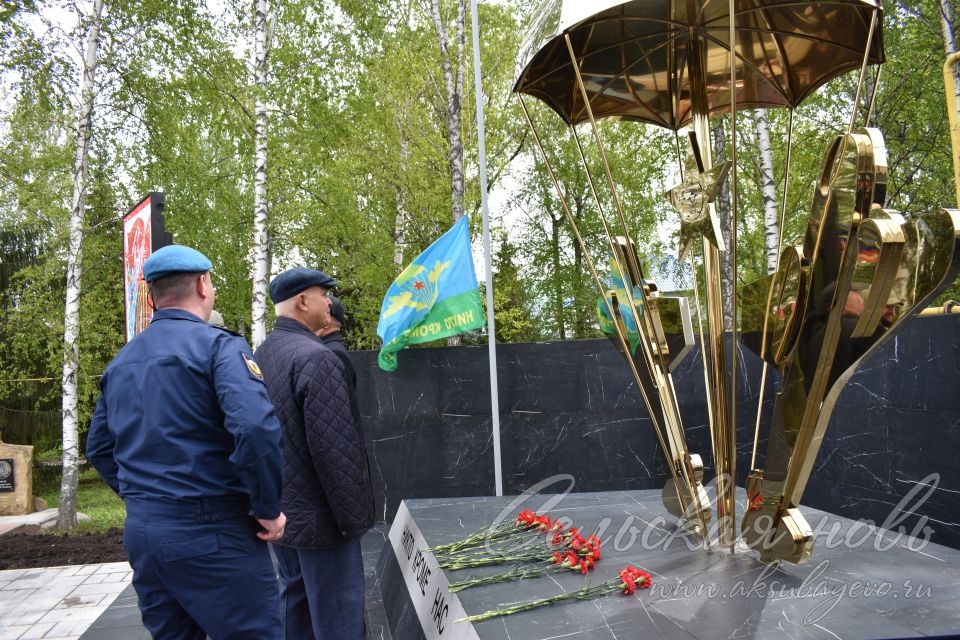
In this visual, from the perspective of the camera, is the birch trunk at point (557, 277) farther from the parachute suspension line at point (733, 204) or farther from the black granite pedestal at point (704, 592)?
the parachute suspension line at point (733, 204)

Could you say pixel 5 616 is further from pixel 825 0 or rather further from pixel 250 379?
pixel 825 0

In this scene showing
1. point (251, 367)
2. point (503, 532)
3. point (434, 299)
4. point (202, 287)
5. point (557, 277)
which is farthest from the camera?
point (557, 277)

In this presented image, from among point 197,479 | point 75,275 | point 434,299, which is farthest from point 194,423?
point 75,275

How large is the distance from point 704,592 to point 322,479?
1.52 metres

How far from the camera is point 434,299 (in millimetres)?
6781

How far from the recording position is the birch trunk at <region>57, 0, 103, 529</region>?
27.7ft

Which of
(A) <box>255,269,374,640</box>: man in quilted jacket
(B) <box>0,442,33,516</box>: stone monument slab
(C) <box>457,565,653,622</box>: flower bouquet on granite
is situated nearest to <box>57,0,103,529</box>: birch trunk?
(B) <box>0,442,33,516</box>: stone monument slab

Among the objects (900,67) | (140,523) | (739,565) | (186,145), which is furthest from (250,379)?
(900,67)

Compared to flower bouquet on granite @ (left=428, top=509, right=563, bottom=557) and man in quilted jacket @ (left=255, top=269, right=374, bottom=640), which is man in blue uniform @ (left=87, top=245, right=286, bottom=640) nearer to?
man in quilted jacket @ (left=255, top=269, right=374, bottom=640)

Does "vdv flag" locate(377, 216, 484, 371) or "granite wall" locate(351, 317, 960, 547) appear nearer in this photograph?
"vdv flag" locate(377, 216, 484, 371)

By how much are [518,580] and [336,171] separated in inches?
467

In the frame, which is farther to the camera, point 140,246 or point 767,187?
point 767,187

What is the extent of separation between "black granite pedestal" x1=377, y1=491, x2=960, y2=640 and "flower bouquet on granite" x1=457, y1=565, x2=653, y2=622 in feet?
0.09

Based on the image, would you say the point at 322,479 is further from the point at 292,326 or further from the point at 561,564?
the point at 561,564
